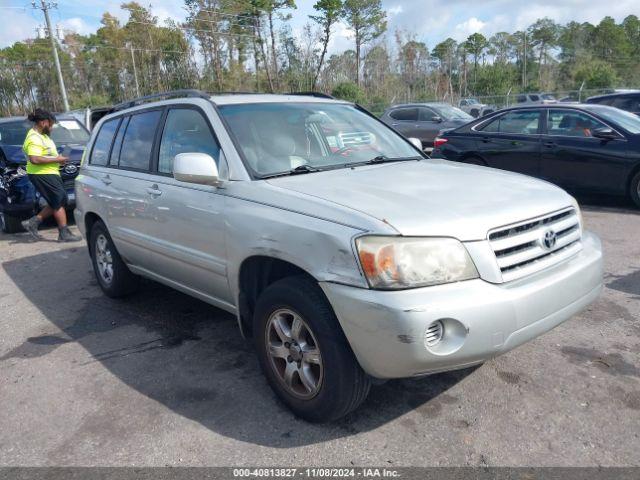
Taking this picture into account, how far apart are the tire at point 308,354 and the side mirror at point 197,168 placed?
2.70 feet

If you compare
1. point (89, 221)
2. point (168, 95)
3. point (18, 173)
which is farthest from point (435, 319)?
point (18, 173)

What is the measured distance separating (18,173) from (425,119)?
429 inches

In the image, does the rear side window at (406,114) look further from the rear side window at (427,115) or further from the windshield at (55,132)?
the windshield at (55,132)

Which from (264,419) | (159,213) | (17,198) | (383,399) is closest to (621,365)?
(383,399)

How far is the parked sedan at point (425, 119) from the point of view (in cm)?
1559

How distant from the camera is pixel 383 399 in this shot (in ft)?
10.5

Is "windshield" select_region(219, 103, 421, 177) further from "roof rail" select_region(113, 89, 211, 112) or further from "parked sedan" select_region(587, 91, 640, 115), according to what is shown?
"parked sedan" select_region(587, 91, 640, 115)

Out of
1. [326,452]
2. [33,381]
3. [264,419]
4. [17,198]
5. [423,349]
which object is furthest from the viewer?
[17,198]

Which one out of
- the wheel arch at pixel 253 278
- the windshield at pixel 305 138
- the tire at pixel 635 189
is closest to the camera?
the wheel arch at pixel 253 278

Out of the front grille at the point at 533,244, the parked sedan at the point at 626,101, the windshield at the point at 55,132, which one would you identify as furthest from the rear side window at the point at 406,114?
the front grille at the point at 533,244

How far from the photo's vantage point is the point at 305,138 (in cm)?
382

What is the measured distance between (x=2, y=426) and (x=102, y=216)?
227 cm

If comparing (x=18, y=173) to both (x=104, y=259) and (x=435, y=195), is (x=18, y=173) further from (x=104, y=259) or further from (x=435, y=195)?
→ (x=435, y=195)

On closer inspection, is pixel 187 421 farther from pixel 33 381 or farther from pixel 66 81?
pixel 66 81
